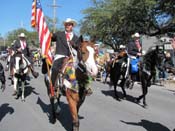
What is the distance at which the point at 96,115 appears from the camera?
34.1 feet

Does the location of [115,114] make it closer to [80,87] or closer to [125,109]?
[125,109]

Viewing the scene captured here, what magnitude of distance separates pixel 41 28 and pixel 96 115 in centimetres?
286

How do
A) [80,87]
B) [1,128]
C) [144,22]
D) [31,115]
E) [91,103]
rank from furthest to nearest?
[144,22], [91,103], [31,115], [1,128], [80,87]

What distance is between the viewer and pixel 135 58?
42.9 feet

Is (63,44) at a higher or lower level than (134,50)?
higher

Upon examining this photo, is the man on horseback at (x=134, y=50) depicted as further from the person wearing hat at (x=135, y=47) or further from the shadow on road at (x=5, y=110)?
the shadow on road at (x=5, y=110)

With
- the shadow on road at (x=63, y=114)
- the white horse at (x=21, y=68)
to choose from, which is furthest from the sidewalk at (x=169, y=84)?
the shadow on road at (x=63, y=114)

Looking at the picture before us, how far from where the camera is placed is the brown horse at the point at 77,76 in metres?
7.04

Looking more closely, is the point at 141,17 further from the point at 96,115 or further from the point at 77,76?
the point at 77,76

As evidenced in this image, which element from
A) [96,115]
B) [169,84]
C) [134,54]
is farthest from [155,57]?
[169,84]

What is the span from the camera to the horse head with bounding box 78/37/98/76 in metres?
6.94

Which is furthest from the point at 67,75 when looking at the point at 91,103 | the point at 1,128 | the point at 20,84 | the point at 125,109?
the point at 20,84

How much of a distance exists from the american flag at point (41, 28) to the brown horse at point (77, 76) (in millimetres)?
1640

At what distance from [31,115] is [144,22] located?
22.1 meters
